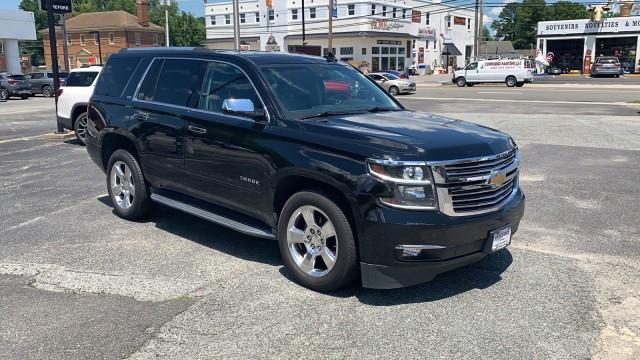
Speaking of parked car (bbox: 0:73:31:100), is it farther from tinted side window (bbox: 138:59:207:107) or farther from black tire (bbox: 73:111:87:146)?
tinted side window (bbox: 138:59:207:107)

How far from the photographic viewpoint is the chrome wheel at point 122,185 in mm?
6621

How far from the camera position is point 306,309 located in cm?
431

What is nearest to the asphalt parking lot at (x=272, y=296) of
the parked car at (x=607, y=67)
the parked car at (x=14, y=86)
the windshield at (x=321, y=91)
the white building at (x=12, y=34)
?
the windshield at (x=321, y=91)

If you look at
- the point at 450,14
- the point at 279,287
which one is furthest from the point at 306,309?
the point at 450,14

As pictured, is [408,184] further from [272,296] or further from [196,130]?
[196,130]

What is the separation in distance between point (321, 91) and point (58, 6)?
11.9 m

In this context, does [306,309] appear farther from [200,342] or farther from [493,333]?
[493,333]

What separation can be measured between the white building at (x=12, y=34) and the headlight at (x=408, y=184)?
56.0 m

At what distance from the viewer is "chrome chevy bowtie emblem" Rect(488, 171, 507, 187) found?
4398mm

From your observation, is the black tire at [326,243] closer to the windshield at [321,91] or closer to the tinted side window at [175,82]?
the windshield at [321,91]

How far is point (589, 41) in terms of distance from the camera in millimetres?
55750

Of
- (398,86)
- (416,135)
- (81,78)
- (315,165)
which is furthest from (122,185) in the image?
(398,86)

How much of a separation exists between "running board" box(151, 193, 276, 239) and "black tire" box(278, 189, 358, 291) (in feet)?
0.91

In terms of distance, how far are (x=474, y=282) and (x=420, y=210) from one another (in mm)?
1155
